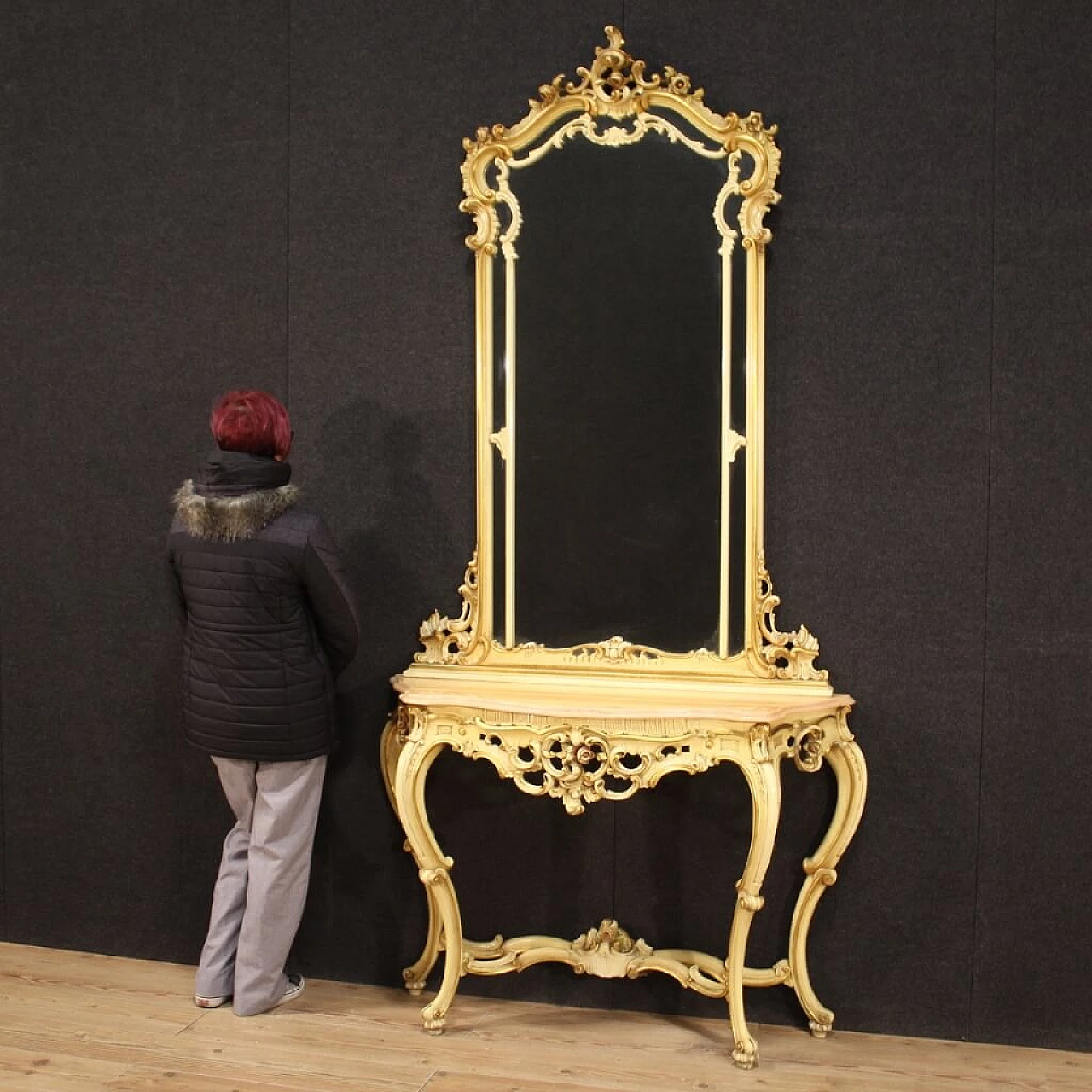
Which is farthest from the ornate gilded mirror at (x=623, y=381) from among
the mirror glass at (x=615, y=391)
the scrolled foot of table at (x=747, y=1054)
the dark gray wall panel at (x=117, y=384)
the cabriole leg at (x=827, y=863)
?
the scrolled foot of table at (x=747, y=1054)

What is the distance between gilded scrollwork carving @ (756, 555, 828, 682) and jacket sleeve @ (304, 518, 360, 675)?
1.01m

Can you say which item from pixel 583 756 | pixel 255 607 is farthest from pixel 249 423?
pixel 583 756

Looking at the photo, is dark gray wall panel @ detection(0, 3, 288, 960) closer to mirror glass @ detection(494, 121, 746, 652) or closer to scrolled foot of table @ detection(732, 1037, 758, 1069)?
mirror glass @ detection(494, 121, 746, 652)

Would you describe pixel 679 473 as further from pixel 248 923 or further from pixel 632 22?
pixel 248 923

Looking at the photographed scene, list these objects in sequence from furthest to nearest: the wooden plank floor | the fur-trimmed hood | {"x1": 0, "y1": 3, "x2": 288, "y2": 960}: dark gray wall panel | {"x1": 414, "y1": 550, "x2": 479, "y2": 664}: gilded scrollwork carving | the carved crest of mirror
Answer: {"x1": 0, "y1": 3, "x2": 288, "y2": 960}: dark gray wall panel, {"x1": 414, "y1": 550, "x2": 479, "y2": 664}: gilded scrollwork carving, the carved crest of mirror, the fur-trimmed hood, the wooden plank floor

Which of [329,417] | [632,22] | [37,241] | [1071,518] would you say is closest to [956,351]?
[1071,518]

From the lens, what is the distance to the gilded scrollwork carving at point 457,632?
286 cm

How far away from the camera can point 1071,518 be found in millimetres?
2613

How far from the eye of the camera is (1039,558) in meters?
2.63

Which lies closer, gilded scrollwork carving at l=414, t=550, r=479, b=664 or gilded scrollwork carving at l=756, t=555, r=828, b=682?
gilded scrollwork carving at l=756, t=555, r=828, b=682

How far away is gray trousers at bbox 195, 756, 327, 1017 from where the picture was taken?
274cm

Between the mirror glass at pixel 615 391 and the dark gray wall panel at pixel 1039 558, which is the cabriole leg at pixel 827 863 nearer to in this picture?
the dark gray wall panel at pixel 1039 558

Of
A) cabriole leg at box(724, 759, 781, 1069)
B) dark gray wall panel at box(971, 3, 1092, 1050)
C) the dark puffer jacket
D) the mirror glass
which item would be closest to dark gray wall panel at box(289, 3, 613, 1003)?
the mirror glass

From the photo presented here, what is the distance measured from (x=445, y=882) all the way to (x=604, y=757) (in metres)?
0.54
